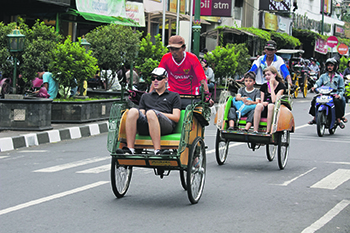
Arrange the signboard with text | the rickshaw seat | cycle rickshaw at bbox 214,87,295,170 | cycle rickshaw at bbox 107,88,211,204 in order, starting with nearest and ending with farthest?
cycle rickshaw at bbox 107,88,211,204, the rickshaw seat, cycle rickshaw at bbox 214,87,295,170, the signboard with text

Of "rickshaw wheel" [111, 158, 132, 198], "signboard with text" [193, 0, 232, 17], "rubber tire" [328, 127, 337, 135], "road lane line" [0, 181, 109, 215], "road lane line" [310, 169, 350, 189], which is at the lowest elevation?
"road lane line" [0, 181, 109, 215]

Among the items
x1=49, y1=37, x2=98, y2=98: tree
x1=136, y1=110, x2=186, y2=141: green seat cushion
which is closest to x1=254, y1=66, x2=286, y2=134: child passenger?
x1=136, y1=110, x2=186, y2=141: green seat cushion

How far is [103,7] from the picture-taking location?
76.8 feet

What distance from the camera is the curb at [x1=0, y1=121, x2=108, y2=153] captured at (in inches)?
460

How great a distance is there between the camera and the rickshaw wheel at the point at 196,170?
21.3 feet

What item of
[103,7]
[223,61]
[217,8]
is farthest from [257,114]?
[217,8]

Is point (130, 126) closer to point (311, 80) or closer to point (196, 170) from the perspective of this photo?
point (196, 170)

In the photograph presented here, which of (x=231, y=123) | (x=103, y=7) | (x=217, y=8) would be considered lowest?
(x=231, y=123)

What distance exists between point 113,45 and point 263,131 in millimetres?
8909

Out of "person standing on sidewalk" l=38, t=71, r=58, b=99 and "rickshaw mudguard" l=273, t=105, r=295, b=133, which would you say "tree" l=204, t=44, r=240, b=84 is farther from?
"rickshaw mudguard" l=273, t=105, r=295, b=133

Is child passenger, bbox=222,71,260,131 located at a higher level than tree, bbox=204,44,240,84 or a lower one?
lower

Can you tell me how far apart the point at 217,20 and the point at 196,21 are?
1765 centimetres

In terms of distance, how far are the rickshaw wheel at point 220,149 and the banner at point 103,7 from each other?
13.2 meters

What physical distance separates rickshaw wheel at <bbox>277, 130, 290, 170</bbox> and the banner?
13.6 m
